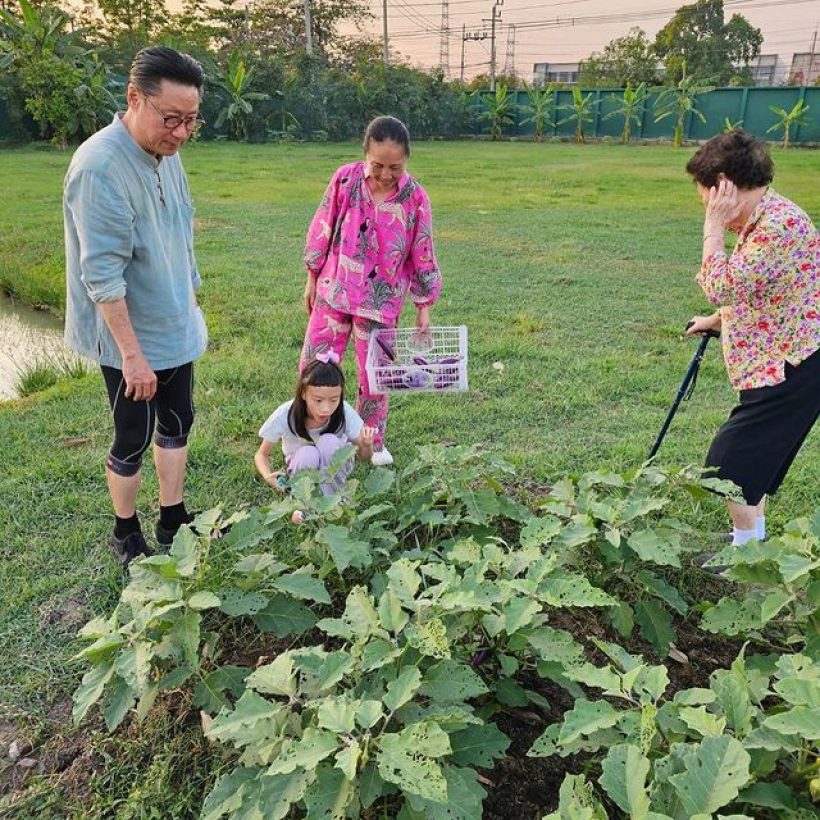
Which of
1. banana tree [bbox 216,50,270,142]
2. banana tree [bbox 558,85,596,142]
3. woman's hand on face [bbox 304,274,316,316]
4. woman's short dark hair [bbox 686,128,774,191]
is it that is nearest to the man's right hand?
woman's hand on face [bbox 304,274,316,316]

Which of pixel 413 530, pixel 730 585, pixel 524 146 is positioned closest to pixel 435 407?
pixel 413 530

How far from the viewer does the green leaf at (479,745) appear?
1.73m

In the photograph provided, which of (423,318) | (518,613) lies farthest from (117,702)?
(423,318)

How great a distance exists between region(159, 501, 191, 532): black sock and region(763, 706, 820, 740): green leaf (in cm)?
217

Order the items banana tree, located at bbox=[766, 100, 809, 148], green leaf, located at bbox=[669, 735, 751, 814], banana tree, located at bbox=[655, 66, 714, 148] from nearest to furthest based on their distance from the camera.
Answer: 1. green leaf, located at bbox=[669, 735, 751, 814]
2. banana tree, located at bbox=[766, 100, 809, 148]
3. banana tree, located at bbox=[655, 66, 714, 148]

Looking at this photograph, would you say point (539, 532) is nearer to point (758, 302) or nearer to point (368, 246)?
point (758, 302)

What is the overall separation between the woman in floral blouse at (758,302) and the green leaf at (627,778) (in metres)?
1.53

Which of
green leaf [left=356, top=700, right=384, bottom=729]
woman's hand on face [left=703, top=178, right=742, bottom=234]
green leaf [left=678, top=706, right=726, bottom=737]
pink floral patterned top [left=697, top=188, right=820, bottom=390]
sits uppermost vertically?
woman's hand on face [left=703, top=178, right=742, bottom=234]

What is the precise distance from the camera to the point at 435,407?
14.0 feet

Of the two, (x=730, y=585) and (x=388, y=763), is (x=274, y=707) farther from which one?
(x=730, y=585)

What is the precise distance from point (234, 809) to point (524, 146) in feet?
83.4

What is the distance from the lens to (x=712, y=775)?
140 cm

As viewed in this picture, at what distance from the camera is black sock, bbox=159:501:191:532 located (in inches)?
116

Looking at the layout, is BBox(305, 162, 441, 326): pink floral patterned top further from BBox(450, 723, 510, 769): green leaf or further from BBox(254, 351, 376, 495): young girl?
BBox(450, 723, 510, 769): green leaf
